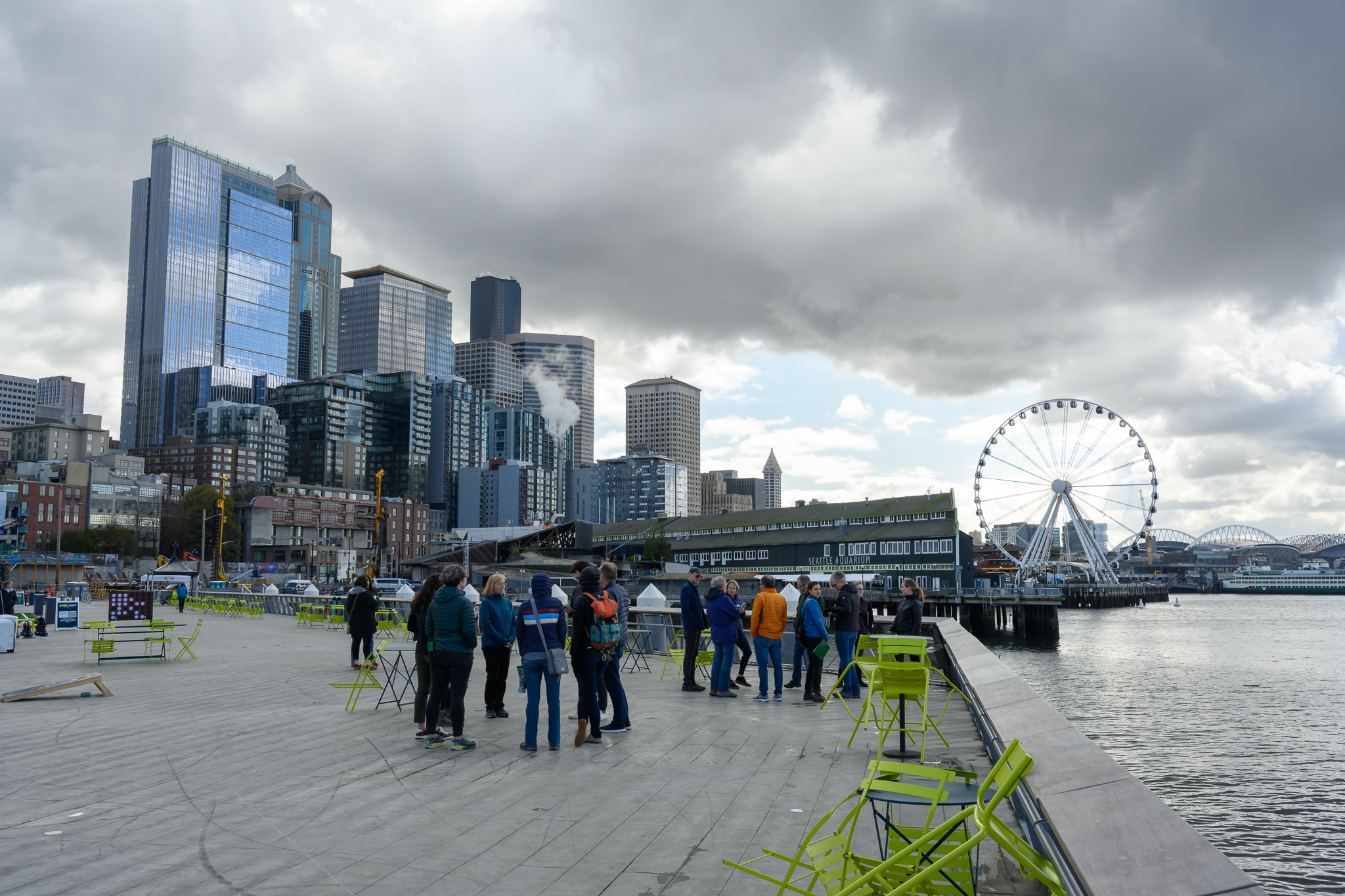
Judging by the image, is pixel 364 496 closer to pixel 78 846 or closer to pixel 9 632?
pixel 9 632

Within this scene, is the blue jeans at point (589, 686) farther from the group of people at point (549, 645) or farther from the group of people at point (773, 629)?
the group of people at point (773, 629)

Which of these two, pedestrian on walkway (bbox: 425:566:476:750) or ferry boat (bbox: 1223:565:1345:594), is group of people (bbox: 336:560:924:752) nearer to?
pedestrian on walkway (bbox: 425:566:476:750)

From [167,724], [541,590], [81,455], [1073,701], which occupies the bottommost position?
[1073,701]

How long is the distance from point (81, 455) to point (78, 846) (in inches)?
7602

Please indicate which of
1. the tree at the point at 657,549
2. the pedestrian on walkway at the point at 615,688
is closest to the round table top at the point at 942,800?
the pedestrian on walkway at the point at 615,688

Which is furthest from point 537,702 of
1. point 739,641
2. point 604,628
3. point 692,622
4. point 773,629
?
point 739,641

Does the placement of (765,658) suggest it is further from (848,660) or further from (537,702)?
(537,702)

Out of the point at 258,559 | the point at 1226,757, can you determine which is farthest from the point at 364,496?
the point at 1226,757

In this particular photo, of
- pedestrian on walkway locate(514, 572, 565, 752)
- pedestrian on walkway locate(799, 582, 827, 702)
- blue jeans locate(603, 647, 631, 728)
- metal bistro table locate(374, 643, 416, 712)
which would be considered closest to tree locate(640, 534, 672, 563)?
metal bistro table locate(374, 643, 416, 712)

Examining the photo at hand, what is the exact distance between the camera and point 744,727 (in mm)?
11078

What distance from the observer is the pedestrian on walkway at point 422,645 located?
421 inches

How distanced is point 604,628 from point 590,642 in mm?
250

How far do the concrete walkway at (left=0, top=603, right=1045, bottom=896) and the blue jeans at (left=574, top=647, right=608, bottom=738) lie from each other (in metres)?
0.32

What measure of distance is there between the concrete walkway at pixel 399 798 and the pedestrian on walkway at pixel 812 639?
0.38 meters
